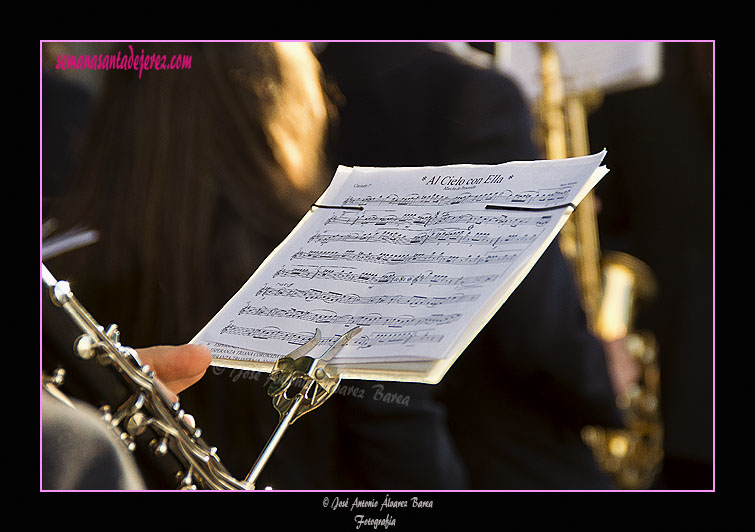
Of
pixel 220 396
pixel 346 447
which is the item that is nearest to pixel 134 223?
pixel 220 396

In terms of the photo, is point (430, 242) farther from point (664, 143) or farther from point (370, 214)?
point (664, 143)

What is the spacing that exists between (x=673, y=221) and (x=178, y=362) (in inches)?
31.9

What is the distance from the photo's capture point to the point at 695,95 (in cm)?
100

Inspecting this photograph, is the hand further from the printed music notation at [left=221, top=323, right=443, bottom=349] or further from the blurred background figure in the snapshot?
the blurred background figure

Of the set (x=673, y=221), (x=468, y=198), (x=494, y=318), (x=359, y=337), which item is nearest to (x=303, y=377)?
(x=359, y=337)

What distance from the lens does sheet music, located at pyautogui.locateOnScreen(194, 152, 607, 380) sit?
1.33ft

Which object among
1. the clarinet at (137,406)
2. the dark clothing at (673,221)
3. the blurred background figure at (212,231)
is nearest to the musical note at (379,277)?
the clarinet at (137,406)

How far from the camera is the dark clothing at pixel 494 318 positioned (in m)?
0.89

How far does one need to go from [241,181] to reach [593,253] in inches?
23.1

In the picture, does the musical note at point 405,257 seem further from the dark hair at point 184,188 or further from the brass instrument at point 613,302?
the brass instrument at point 613,302

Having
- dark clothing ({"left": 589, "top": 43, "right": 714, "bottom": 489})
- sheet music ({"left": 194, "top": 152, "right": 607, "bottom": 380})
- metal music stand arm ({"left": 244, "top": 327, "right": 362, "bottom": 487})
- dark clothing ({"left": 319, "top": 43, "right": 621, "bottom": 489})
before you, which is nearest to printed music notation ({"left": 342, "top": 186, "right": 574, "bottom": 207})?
sheet music ({"left": 194, "top": 152, "right": 607, "bottom": 380})

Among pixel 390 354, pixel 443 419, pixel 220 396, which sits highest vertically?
pixel 390 354

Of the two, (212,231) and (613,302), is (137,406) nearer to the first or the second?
(212,231)

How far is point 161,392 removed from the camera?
478 mm
